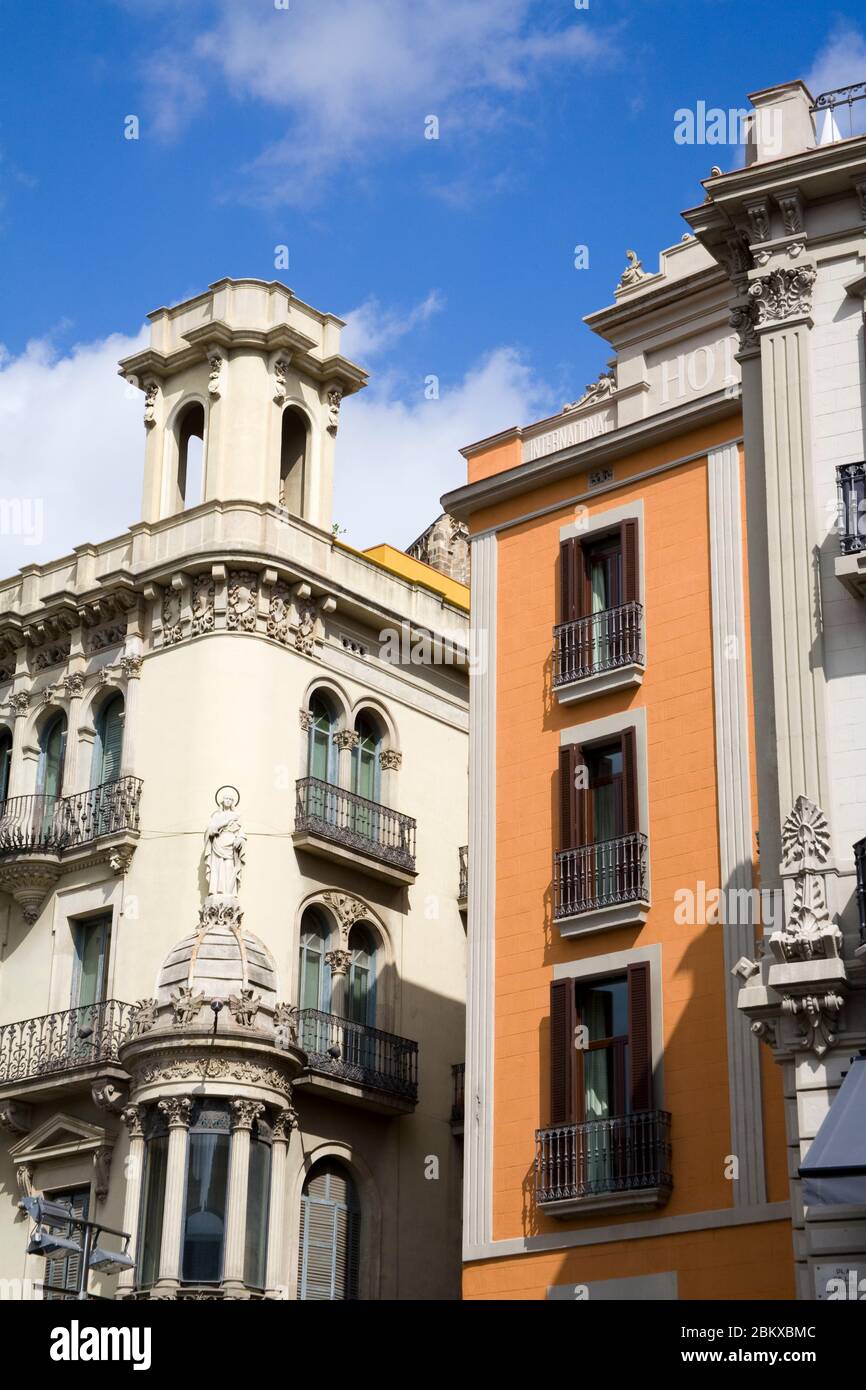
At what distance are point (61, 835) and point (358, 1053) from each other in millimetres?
6715

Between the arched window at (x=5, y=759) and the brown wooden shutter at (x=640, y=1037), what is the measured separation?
1634cm

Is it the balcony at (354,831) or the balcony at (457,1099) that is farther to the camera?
the balcony at (457,1099)

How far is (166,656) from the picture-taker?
1511 inches

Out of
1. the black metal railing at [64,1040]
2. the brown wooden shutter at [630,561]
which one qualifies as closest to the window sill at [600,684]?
the brown wooden shutter at [630,561]

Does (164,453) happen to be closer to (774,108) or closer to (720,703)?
(720,703)

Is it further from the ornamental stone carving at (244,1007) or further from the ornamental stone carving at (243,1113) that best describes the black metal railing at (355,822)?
the ornamental stone carving at (243,1113)

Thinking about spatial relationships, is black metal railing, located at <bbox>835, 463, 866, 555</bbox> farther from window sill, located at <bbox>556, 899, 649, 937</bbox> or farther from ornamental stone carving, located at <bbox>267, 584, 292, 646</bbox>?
ornamental stone carving, located at <bbox>267, 584, 292, 646</bbox>

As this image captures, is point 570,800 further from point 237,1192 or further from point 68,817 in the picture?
point 68,817

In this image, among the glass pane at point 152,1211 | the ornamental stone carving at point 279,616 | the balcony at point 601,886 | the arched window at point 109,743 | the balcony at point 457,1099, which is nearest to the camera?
the balcony at point 601,886

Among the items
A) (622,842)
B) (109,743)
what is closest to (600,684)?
(622,842)

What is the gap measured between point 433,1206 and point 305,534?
481 inches

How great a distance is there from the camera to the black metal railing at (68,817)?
123 feet
